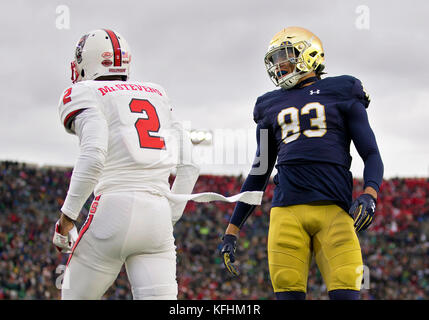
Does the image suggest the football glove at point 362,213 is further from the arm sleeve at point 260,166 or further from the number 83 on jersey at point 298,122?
the arm sleeve at point 260,166

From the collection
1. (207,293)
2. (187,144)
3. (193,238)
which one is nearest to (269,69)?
(187,144)

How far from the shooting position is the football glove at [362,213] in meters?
3.30

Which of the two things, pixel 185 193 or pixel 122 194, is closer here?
pixel 122 194

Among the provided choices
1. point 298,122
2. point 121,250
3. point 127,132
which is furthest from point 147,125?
point 298,122

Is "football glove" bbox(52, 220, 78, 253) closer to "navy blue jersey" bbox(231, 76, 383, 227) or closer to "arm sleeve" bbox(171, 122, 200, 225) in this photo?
"arm sleeve" bbox(171, 122, 200, 225)

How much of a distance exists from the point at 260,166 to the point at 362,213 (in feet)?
3.12

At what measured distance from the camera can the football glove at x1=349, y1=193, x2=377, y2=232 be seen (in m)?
3.30

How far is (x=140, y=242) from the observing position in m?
3.16

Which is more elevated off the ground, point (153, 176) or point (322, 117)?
point (322, 117)

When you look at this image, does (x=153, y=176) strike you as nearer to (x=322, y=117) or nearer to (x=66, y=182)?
(x=322, y=117)

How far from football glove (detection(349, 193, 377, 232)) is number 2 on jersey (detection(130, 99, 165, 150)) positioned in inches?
44.4

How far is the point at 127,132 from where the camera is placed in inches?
129

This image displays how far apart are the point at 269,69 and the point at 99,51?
3.80 ft

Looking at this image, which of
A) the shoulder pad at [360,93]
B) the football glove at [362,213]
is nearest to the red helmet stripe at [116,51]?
the shoulder pad at [360,93]
